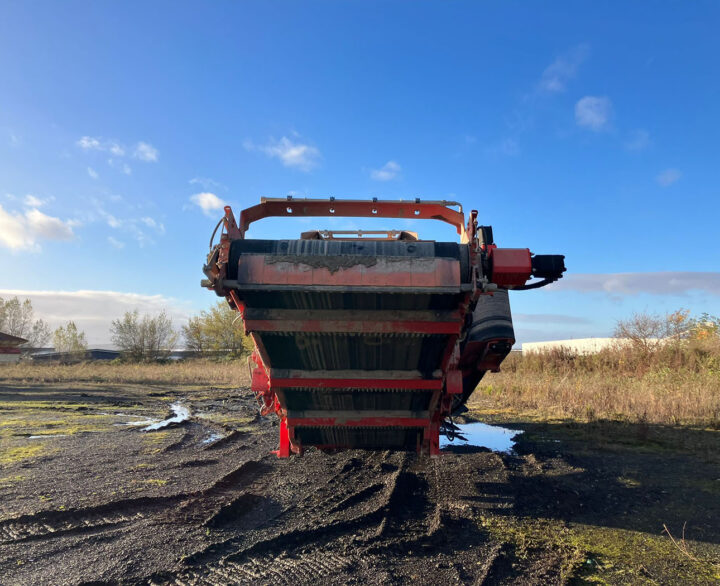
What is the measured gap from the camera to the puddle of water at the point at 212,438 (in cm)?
713

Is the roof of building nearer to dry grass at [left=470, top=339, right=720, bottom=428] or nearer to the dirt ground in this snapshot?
the dirt ground

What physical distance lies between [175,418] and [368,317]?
8176 mm

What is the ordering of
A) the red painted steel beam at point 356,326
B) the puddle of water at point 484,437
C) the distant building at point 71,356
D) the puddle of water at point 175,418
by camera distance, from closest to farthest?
the red painted steel beam at point 356,326 → the puddle of water at point 484,437 → the puddle of water at point 175,418 → the distant building at point 71,356

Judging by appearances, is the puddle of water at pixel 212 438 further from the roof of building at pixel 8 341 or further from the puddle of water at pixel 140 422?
the roof of building at pixel 8 341

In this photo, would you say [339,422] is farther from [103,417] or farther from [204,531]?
[103,417]

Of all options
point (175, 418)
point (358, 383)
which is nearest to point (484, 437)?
point (358, 383)

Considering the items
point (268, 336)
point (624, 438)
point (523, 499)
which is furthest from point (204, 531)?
point (624, 438)

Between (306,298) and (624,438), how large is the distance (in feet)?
20.2

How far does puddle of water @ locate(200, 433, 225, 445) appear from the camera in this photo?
7.13 metres

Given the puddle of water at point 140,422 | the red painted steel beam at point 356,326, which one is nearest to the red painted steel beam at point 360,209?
the red painted steel beam at point 356,326

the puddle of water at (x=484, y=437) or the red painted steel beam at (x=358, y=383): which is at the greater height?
the red painted steel beam at (x=358, y=383)

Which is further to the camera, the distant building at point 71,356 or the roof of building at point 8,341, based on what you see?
the distant building at point 71,356

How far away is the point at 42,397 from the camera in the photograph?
1378cm

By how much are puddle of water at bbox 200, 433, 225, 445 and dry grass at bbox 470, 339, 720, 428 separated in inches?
259
